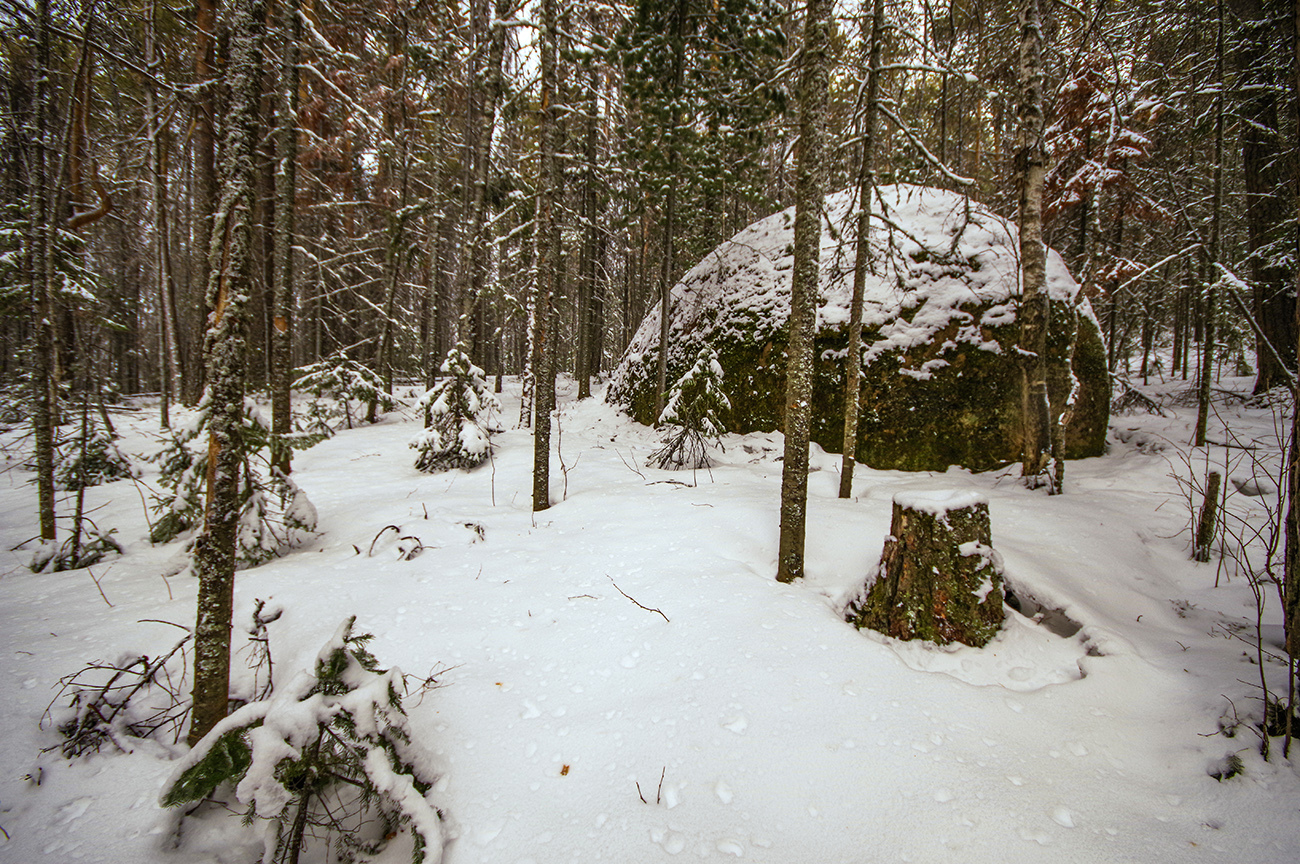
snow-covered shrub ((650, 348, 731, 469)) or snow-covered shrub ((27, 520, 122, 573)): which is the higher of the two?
snow-covered shrub ((650, 348, 731, 469))

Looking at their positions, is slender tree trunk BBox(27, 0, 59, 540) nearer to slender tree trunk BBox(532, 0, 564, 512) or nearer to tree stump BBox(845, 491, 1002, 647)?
slender tree trunk BBox(532, 0, 564, 512)

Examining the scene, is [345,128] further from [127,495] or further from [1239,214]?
[1239,214]

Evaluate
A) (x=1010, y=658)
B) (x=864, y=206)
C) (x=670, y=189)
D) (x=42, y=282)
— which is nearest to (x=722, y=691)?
(x=1010, y=658)

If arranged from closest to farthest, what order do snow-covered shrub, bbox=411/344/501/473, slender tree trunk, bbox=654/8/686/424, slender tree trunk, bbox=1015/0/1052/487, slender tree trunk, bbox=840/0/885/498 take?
slender tree trunk, bbox=840/0/885/498, slender tree trunk, bbox=1015/0/1052/487, snow-covered shrub, bbox=411/344/501/473, slender tree trunk, bbox=654/8/686/424

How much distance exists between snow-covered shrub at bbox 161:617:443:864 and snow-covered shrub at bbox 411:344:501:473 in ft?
18.8

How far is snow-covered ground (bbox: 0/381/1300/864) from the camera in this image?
188cm

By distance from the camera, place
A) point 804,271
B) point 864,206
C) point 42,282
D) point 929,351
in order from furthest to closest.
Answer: point 929,351 → point 864,206 → point 42,282 → point 804,271

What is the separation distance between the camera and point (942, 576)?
3.26 meters

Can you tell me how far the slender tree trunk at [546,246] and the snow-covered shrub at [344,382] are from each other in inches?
313

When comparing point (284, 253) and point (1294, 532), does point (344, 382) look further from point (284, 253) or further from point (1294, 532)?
point (1294, 532)

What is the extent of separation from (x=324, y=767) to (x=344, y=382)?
11.8 meters

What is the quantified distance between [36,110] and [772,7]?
870 centimetres

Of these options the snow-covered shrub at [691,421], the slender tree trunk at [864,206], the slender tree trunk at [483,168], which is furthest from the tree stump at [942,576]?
the slender tree trunk at [483,168]

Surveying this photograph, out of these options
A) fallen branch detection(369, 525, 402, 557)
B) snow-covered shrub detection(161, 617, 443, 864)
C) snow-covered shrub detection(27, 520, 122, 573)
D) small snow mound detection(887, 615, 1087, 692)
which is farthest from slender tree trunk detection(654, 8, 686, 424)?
snow-covered shrub detection(27, 520, 122, 573)
